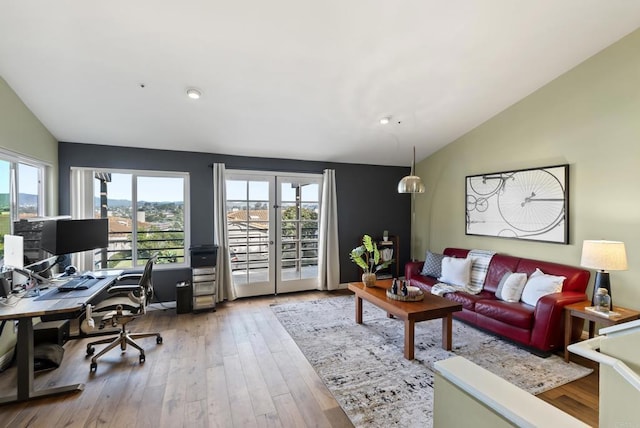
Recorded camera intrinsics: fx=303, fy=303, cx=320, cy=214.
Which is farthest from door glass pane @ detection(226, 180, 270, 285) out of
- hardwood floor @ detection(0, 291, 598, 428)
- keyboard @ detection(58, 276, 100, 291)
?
keyboard @ detection(58, 276, 100, 291)

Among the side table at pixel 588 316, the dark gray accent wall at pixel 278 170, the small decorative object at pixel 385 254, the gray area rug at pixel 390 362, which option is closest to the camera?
the gray area rug at pixel 390 362

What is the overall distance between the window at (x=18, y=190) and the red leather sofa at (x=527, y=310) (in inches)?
188

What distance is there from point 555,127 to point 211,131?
422 centimetres

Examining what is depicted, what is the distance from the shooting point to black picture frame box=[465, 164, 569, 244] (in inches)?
139

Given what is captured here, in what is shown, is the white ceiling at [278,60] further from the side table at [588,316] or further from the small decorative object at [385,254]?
the side table at [588,316]

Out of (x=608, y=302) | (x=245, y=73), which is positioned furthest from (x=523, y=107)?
(x=245, y=73)

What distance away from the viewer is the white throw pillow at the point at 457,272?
4.12 metres

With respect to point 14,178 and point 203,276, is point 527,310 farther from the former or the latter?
point 14,178

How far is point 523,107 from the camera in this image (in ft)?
12.7

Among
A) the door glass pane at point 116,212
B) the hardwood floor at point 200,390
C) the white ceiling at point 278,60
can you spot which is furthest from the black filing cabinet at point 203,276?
the white ceiling at point 278,60

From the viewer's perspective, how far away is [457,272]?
416 centimetres

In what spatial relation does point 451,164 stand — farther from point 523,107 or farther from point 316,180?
point 316,180

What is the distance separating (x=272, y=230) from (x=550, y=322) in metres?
3.75

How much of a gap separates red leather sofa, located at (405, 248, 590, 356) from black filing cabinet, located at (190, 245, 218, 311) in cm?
314
